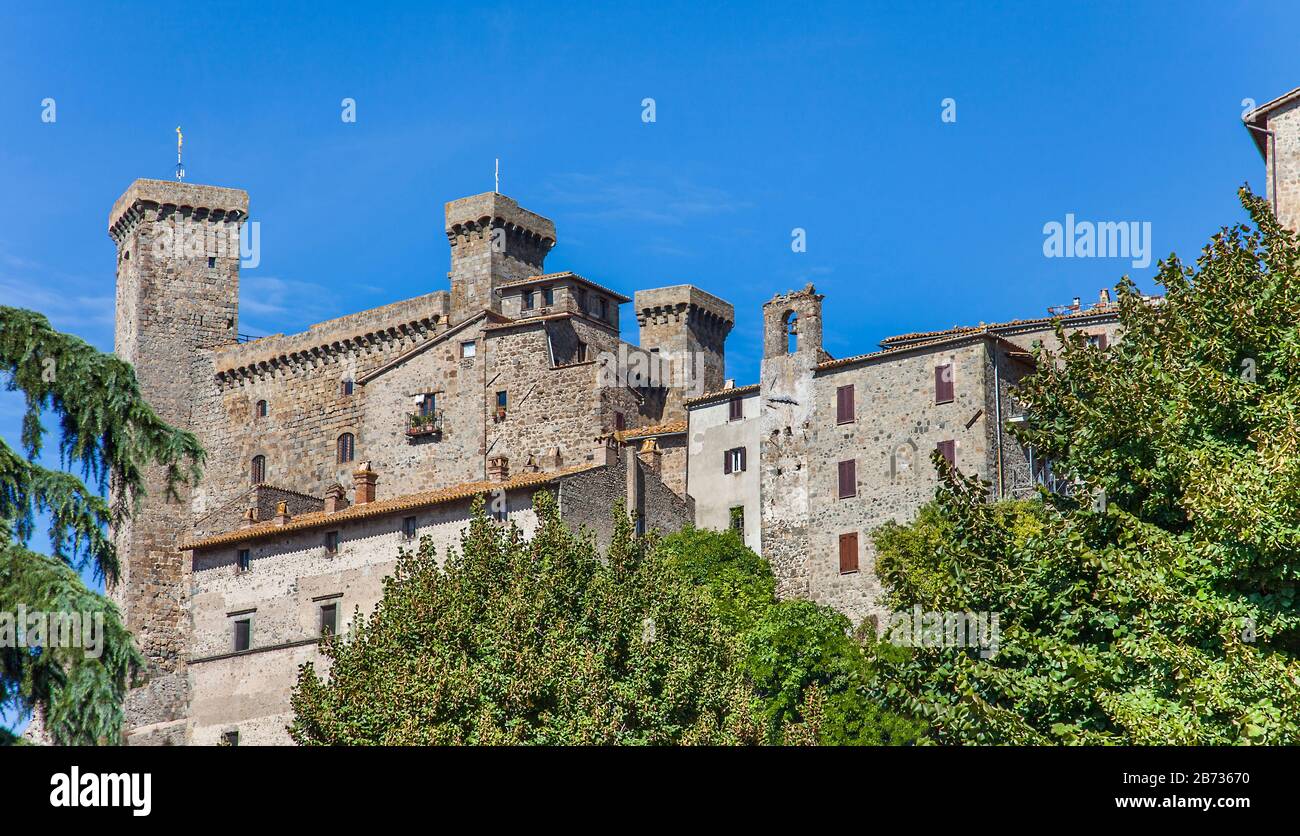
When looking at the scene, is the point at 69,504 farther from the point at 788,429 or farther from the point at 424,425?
the point at 424,425

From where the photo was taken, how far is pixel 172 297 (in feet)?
238

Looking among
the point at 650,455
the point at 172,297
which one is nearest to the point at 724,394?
the point at 650,455

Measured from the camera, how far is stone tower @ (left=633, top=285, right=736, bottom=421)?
71250 mm

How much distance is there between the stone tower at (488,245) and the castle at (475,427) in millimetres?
110

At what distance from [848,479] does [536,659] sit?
69.7 ft

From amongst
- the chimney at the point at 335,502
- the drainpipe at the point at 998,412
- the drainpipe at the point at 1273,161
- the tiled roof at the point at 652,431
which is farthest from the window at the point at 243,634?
the drainpipe at the point at 1273,161

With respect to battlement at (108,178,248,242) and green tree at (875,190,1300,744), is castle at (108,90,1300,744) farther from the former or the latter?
green tree at (875,190,1300,744)

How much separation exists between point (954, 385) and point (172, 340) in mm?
38210

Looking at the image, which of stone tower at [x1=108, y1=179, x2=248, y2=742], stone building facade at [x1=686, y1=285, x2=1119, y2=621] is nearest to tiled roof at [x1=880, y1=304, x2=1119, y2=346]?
stone building facade at [x1=686, y1=285, x2=1119, y2=621]

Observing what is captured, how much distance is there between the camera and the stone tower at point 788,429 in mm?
49344

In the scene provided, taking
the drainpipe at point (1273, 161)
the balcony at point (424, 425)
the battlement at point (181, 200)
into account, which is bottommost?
the balcony at point (424, 425)

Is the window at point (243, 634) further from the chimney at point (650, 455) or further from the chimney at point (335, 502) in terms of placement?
the chimney at point (650, 455)
